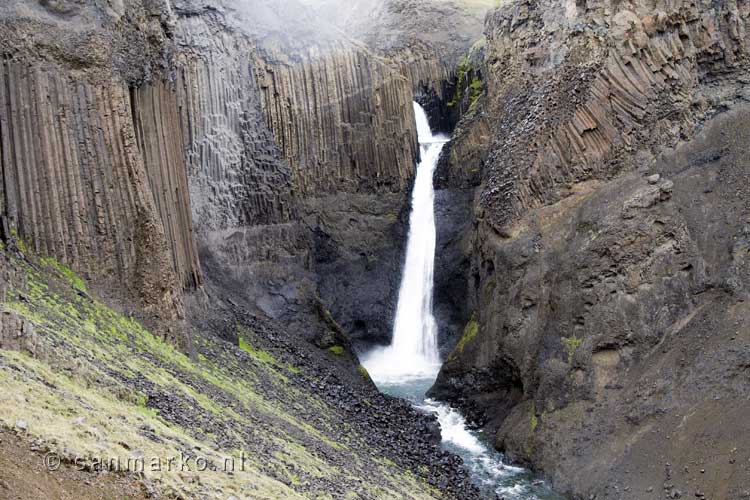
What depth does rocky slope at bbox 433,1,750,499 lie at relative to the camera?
74.1ft

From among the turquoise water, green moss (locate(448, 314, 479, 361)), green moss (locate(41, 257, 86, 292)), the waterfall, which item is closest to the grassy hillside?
green moss (locate(41, 257, 86, 292))

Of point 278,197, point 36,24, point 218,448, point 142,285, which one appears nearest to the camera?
point 218,448

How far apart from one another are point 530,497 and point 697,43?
16.0 m

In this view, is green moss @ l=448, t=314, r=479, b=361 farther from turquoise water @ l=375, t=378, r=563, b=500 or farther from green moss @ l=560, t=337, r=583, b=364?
green moss @ l=560, t=337, r=583, b=364

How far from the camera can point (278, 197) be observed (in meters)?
36.5

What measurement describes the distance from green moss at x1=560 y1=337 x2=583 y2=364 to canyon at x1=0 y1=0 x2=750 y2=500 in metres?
0.05

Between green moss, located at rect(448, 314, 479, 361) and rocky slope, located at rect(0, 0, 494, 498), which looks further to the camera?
green moss, located at rect(448, 314, 479, 361)

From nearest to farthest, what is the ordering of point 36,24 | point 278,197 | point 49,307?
point 49,307 → point 36,24 → point 278,197

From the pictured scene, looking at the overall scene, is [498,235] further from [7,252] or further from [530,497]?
[7,252]

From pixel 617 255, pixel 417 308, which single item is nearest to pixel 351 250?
pixel 417 308

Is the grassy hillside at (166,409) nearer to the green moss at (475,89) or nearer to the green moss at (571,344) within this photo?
the green moss at (571,344)

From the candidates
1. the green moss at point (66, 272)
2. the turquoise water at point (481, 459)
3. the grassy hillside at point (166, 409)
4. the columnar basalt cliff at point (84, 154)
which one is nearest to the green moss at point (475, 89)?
the turquoise water at point (481, 459)

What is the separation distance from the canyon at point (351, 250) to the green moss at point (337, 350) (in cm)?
17

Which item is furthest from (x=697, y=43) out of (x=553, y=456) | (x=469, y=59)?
(x=469, y=59)
